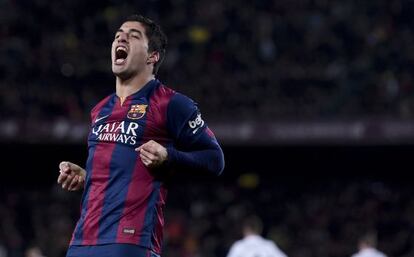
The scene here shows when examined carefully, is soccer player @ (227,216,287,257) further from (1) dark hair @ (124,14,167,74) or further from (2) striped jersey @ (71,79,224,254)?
(2) striped jersey @ (71,79,224,254)

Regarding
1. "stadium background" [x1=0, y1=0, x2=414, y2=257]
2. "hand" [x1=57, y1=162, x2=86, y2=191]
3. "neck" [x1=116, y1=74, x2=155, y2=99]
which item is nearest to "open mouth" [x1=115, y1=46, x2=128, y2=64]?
"neck" [x1=116, y1=74, x2=155, y2=99]

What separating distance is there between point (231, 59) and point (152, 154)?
13.4 meters

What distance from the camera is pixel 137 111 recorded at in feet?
15.8

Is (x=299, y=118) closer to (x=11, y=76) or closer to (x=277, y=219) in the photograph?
(x=277, y=219)

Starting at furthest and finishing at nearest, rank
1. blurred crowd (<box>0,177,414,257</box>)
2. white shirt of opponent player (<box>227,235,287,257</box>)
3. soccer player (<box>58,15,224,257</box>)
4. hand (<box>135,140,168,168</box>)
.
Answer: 1. blurred crowd (<box>0,177,414,257</box>)
2. white shirt of opponent player (<box>227,235,287,257</box>)
3. soccer player (<box>58,15,224,257</box>)
4. hand (<box>135,140,168,168</box>)

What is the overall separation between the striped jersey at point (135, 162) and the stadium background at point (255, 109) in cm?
1175

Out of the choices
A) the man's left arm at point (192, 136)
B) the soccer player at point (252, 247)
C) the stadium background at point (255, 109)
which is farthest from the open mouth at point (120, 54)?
the stadium background at point (255, 109)

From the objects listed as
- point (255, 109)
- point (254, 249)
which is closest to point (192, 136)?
point (254, 249)

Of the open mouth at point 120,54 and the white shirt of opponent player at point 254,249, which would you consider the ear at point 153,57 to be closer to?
the open mouth at point 120,54

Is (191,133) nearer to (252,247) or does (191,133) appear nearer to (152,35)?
(152,35)

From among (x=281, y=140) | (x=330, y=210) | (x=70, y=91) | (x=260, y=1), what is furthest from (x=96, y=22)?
(x=330, y=210)

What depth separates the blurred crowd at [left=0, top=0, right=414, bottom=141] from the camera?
661 inches

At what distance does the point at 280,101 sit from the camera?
17016 mm

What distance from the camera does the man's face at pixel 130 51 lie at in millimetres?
4836
